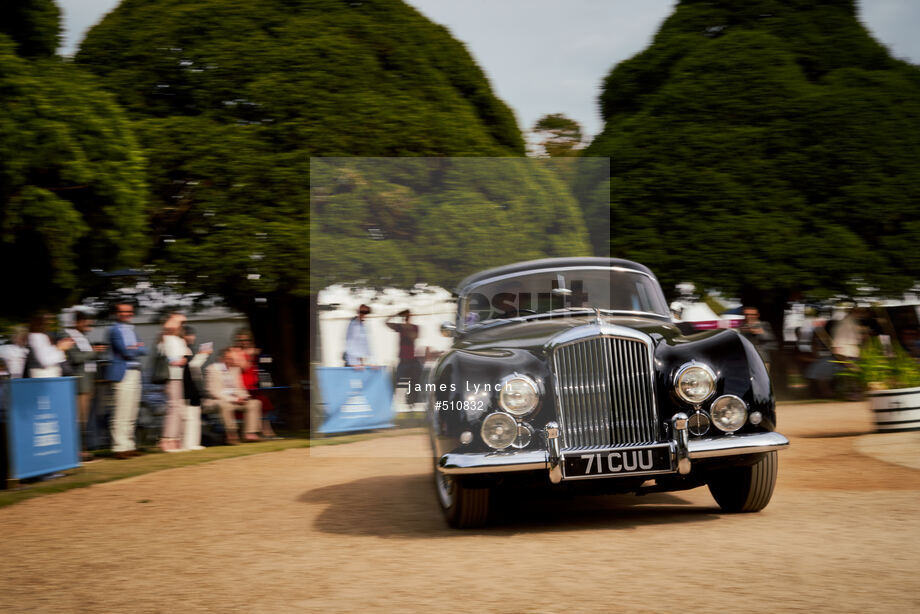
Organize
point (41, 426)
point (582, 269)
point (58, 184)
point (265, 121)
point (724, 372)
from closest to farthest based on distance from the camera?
point (724, 372)
point (582, 269)
point (41, 426)
point (58, 184)
point (265, 121)

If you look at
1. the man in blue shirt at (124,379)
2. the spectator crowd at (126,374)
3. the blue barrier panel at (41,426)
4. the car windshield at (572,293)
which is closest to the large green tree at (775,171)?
the spectator crowd at (126,374)

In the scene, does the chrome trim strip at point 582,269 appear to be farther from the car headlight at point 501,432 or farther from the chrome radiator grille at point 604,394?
the car headlight at point 501,432

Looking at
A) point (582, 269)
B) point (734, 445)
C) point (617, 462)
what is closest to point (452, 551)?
point (617, 462)

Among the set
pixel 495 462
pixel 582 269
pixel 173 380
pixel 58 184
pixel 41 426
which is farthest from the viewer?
pixel 173 380

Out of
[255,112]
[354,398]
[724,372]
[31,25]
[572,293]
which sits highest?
[255,112]

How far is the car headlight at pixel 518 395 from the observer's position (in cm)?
558

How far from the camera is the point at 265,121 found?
45.9 feet

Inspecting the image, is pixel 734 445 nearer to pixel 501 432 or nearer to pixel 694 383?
pixel 694 383

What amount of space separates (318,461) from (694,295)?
882 cm

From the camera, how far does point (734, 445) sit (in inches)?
216

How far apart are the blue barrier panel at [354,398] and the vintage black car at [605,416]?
704 centimetres

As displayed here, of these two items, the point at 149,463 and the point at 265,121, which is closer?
the point at 149,463

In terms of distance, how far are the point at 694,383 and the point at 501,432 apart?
4.17ft

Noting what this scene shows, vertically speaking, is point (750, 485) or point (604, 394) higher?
point (604, 394)
